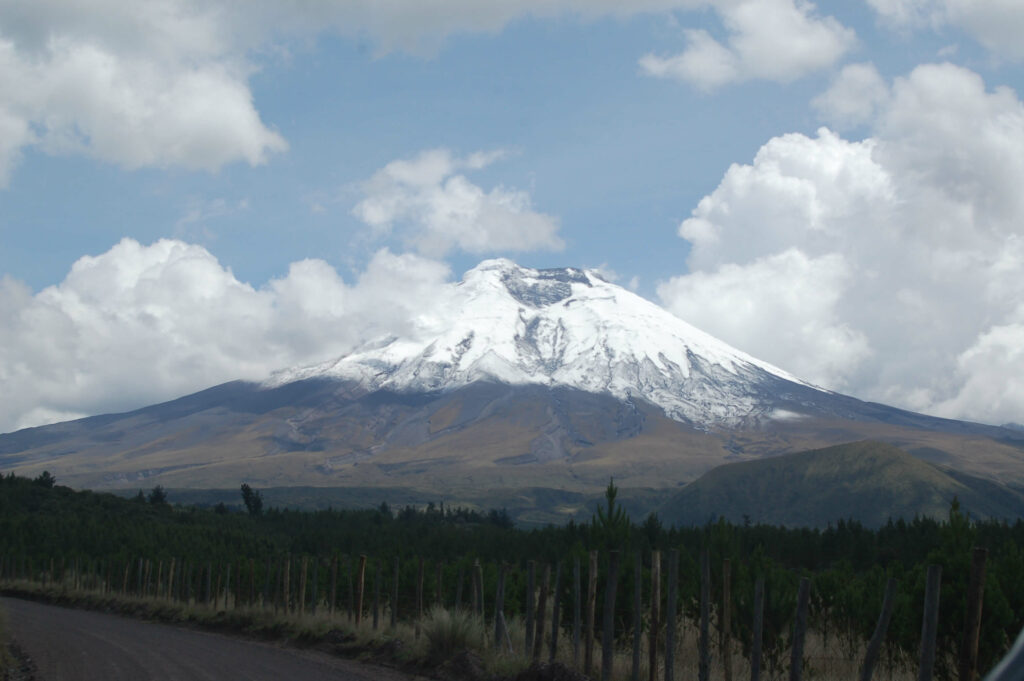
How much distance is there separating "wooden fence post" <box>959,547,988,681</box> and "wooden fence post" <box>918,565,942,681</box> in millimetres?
343

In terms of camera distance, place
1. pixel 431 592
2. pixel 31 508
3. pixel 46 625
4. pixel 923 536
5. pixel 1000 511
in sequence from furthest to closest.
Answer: pixel 1000 511
pixel 31 508
pixel 923 536
pixel 431 592
pixel 46 625

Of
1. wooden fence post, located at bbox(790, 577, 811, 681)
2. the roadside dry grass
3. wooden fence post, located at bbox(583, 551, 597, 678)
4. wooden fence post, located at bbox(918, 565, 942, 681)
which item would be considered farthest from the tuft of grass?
wooden fence post, located at bbox(918, 565, 942, 681)

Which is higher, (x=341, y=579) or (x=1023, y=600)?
(x=1023, y=600)

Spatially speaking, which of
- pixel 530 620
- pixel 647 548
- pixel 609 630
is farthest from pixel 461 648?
pixel 647 548

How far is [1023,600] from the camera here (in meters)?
14.5

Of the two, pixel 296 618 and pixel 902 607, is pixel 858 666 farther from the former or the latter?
pixel 296 618

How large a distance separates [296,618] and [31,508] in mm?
77894

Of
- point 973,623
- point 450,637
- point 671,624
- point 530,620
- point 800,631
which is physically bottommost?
point 450,637

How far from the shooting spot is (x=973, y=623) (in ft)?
30.4

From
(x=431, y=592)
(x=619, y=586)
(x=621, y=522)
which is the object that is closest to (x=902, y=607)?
(x=619, y=586)

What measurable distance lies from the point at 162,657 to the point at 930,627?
15239 millimetres

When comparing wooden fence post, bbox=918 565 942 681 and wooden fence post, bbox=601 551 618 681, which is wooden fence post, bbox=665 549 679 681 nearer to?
wooden fence post, bbox=601 551 618 681

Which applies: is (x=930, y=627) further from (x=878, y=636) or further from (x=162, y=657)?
(x=162, y=657)

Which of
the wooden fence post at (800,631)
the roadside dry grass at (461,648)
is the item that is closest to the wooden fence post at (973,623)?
the wooden fence post at (800,631)
